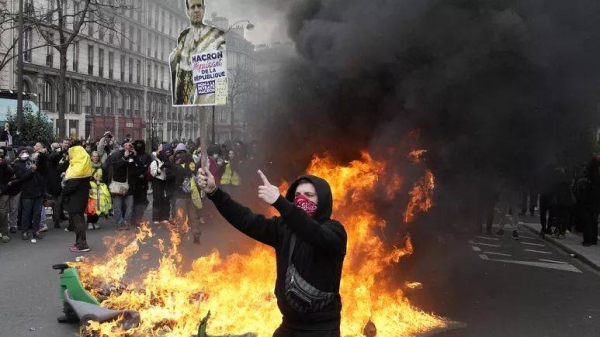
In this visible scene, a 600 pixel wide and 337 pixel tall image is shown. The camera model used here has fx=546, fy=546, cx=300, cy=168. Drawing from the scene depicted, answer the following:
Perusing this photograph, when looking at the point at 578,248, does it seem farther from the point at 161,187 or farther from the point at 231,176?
the point at 161,187

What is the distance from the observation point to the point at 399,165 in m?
5.96

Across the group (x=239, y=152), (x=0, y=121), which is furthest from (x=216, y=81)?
(x=0, y=121)

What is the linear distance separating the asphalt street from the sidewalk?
18 centimetres

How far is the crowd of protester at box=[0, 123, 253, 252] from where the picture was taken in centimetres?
890

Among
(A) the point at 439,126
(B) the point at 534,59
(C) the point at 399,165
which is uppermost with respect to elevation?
(B) the point at 534,59

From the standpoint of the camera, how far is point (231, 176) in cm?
1355

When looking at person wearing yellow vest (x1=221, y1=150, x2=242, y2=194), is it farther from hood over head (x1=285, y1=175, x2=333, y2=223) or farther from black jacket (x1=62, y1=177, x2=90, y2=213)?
hood over head (x1=285, y1=175, x2=333, y2=223)

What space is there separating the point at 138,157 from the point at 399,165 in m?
7.26

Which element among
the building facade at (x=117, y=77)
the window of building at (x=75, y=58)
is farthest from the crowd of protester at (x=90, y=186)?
the window of building at (x=75, y=58)

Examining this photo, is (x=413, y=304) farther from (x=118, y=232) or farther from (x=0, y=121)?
(x=0, y=121)

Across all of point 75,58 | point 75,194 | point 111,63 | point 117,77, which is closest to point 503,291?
point 75,194

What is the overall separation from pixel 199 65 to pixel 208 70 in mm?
130

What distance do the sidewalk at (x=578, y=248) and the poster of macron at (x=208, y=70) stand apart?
7388 mm

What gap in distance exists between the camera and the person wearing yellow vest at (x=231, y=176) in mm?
13411
